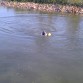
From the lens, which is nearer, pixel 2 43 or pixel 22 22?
pixel 2 43

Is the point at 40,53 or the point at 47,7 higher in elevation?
the point at 47,7

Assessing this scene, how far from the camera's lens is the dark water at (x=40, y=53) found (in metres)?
8.00

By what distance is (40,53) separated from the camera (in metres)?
10.1

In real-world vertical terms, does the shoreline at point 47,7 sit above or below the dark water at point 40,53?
above

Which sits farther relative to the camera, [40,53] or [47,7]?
[47,7]

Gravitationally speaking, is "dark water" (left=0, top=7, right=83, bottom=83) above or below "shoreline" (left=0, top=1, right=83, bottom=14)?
below

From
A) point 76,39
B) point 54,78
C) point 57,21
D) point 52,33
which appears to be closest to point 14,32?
point 52,33

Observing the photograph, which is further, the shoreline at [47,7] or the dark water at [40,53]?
the shoreline at [47,7]

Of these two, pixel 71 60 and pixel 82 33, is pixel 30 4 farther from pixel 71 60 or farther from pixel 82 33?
pixel 71 60

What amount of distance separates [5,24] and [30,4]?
9.89 metres

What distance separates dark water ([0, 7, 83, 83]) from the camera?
800 cm

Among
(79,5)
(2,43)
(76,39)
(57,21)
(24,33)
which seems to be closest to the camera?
(2,43)

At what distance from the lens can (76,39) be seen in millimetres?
12352

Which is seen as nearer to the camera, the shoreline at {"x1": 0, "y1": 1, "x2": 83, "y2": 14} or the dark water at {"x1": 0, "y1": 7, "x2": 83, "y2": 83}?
the dark water at {"x1": 0, "y1": 7, "x2": 83, "y2": 83}
